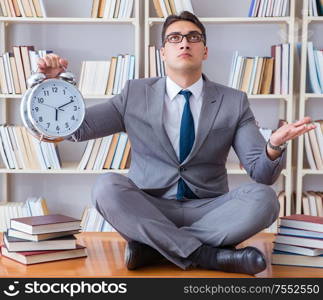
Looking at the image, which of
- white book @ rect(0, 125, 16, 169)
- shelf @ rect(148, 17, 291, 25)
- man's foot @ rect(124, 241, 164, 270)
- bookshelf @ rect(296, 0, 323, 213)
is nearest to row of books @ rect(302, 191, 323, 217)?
bookshelf @ rect(296, 0, 323, 213)

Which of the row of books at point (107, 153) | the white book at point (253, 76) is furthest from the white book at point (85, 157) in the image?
the white book at point (253, 76)

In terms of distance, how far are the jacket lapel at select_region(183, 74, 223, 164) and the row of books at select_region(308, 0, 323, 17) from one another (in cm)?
121

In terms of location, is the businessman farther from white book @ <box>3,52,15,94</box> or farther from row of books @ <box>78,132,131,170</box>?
white book @ <box>3,52,15,94</box>

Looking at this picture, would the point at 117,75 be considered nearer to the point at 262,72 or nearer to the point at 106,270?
the point at 262,72

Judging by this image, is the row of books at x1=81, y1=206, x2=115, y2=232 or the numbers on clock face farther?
the row of books at x1=81, y1=206, x2=115, y2=232

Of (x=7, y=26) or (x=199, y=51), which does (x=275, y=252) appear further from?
(x=7, y=26)

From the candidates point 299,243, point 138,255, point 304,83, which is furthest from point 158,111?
point 304,83

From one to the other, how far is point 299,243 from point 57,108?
1.02m

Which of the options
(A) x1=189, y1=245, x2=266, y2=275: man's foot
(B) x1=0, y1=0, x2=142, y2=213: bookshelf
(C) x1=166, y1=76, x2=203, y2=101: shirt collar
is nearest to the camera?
(A) x1=189, y1=245, x2=266, y2=275: man's foot

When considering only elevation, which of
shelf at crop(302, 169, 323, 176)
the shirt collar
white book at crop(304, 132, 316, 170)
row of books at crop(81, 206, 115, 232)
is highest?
the shirt collar

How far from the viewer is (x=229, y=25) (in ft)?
12.6

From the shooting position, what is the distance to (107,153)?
363cm

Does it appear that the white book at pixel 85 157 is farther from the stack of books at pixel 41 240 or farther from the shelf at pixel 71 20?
the stack of books at pixel 41 240

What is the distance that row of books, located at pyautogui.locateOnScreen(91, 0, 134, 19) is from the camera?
11.7 ft
